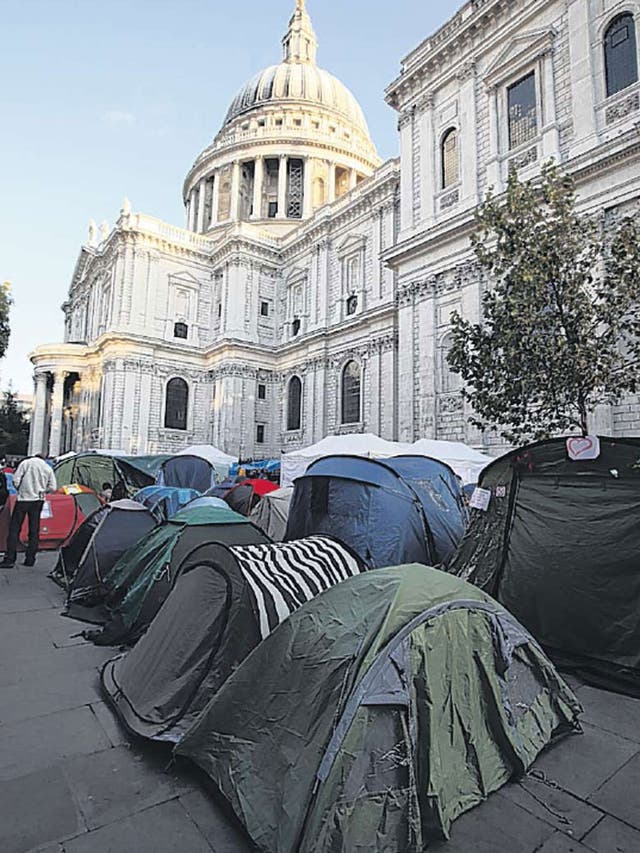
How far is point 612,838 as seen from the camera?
270cm

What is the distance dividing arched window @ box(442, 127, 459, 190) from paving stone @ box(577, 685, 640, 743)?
2034 cm

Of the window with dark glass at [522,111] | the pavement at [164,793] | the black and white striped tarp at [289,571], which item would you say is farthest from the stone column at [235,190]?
the pavement at [164,793]

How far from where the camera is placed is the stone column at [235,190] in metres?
46.7

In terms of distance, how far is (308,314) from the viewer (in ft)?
115

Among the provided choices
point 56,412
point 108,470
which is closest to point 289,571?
point 108,470

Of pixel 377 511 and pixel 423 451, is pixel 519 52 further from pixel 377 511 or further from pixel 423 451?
pixel 377 511

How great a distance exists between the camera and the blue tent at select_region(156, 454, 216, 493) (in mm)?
18719

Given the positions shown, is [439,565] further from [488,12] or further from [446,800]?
[488,12]

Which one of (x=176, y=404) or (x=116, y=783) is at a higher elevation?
(x=176, y=404)

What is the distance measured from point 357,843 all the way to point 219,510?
442 cm

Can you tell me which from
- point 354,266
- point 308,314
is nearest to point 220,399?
point 308,314

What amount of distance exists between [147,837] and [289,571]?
1893 mm

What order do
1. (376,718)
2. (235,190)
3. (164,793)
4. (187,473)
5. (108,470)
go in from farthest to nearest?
(235,190), (108,470), (187,473), (164,793), (376,718)

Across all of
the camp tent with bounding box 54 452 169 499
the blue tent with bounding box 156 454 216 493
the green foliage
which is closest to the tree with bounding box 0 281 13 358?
the camp tent with bounding box 54 452 169 499
